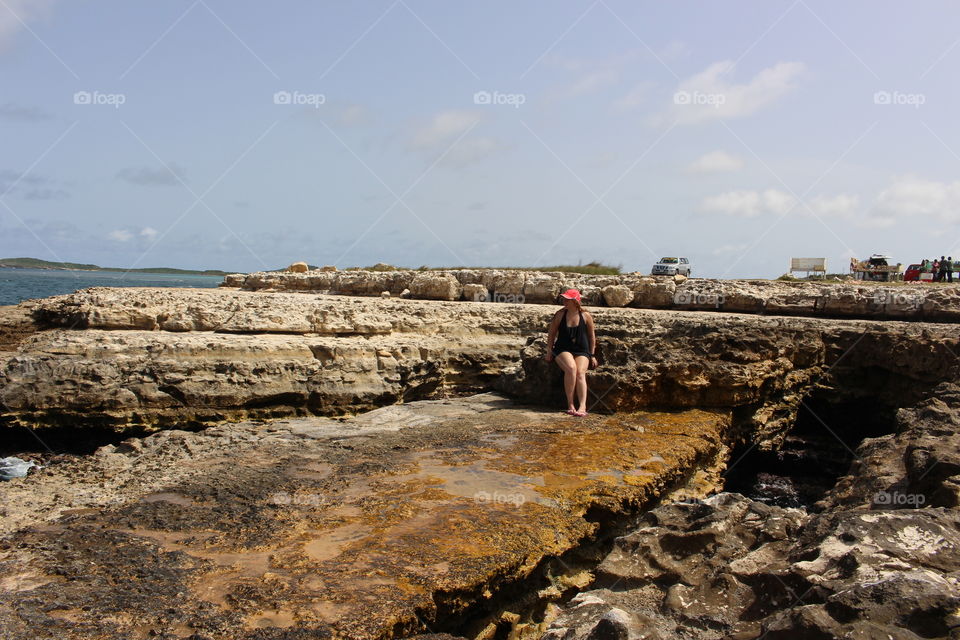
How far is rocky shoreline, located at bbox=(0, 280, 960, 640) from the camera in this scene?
3248 millimetres

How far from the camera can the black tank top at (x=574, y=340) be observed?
26.8 feet

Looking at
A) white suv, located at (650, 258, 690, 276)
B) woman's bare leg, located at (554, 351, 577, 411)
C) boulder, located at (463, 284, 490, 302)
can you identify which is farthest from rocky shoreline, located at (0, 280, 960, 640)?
white suv, located at (650, 258, 690, 276)

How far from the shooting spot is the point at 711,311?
14.4 meters

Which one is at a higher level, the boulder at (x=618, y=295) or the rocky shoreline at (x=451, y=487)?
the boulder at (x=618, y=295)

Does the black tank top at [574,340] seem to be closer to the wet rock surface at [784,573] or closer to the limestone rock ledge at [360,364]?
the limestone rock ledge at [360,364]

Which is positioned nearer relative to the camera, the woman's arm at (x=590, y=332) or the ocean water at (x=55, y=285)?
the woman's arm at (x=590, y=332)

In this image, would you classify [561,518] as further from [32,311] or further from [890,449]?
[32,311]

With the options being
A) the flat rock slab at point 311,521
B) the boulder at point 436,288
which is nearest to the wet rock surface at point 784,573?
the flat rock slab at point 311,521

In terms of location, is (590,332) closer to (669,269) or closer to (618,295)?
(618,295)

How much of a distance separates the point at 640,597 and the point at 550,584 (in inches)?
24.3

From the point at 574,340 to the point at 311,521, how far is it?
184 inches

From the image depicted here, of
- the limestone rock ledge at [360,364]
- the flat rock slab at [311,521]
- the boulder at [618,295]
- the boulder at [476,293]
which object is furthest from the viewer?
the boulder at [476,293]

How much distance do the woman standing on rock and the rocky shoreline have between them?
1.23 ft

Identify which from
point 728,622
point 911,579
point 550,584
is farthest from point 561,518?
point 911,579
